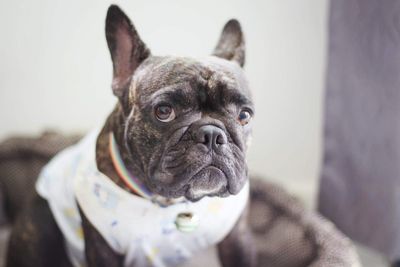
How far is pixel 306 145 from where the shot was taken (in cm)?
195

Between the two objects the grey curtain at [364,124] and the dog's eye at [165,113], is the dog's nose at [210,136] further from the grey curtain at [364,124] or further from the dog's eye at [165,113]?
the grey curtain at [364,124]

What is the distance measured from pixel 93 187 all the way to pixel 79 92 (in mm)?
622

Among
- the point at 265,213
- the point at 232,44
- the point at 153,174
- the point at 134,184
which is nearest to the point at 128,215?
the point at 134,184

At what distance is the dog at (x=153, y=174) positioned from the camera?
0.96 metres

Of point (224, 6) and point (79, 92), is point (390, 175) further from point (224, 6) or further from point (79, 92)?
point (79, 92)

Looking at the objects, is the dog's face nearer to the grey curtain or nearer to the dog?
the dog

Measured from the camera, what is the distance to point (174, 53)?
1131 millimetres

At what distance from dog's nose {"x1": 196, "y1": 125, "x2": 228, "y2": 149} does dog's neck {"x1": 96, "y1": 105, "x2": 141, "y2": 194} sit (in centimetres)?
22

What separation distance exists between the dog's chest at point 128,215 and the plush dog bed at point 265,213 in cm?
39

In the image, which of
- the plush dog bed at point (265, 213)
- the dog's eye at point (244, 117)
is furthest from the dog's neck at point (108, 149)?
the plush dog bed at point (265, 213)

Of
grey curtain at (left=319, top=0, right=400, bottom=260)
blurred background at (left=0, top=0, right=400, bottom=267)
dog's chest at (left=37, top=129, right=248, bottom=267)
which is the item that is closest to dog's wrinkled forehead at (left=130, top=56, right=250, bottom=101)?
blurred background at (left=0, top=0, right=400, bottom=267)

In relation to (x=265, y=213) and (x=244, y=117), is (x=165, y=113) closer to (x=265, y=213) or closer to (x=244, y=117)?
(x=244, y=117)

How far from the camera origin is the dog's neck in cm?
111

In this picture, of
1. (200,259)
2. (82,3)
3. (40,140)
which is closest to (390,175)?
(200,259)
